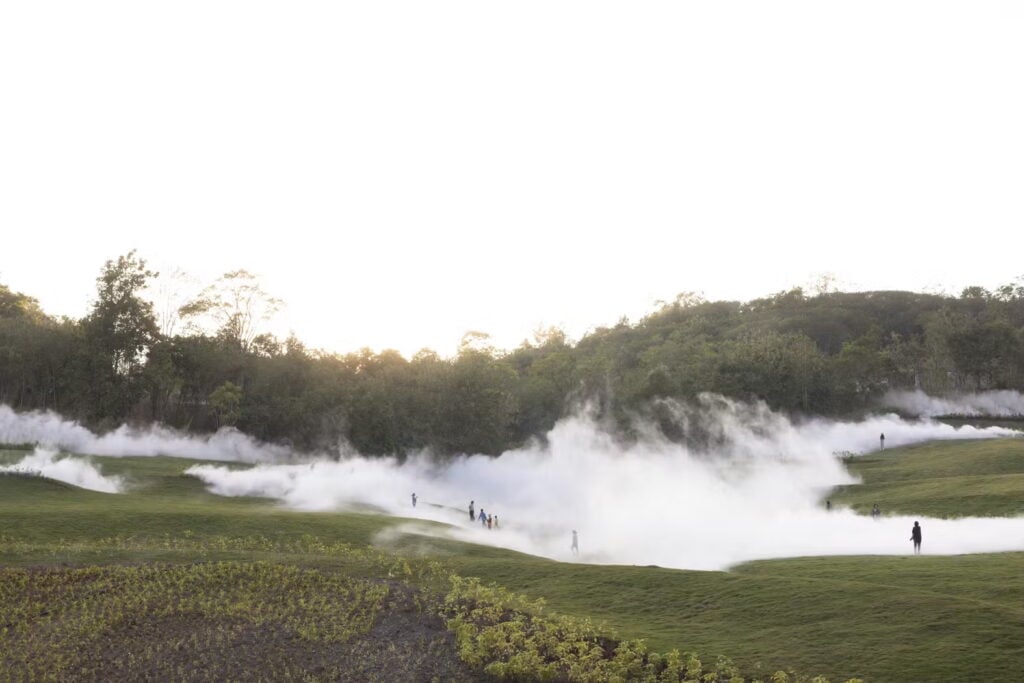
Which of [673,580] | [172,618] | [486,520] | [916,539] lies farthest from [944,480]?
[172,618]

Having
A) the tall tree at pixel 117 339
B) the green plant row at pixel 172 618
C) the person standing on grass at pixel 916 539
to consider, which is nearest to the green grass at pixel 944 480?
the person standing on grass at pixel 916 539

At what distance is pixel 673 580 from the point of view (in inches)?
1375

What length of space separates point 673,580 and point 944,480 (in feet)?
127

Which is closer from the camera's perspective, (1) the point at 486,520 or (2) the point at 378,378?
(1) the point at 486,520

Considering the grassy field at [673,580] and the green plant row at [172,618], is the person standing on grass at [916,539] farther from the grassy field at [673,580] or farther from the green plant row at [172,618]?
the green plant row at [172,618]

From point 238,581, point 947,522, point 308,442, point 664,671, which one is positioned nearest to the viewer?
point 664,671

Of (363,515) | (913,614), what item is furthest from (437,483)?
(913,614)

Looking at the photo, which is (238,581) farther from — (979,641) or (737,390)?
(737,390)

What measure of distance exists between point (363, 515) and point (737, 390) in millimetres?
58897

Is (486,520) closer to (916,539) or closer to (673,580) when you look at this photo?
(673,580)

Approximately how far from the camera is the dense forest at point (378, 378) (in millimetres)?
84125

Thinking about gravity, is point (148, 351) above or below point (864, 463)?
above

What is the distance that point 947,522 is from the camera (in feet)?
159

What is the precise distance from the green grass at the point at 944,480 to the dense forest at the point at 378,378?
23.2 meters
